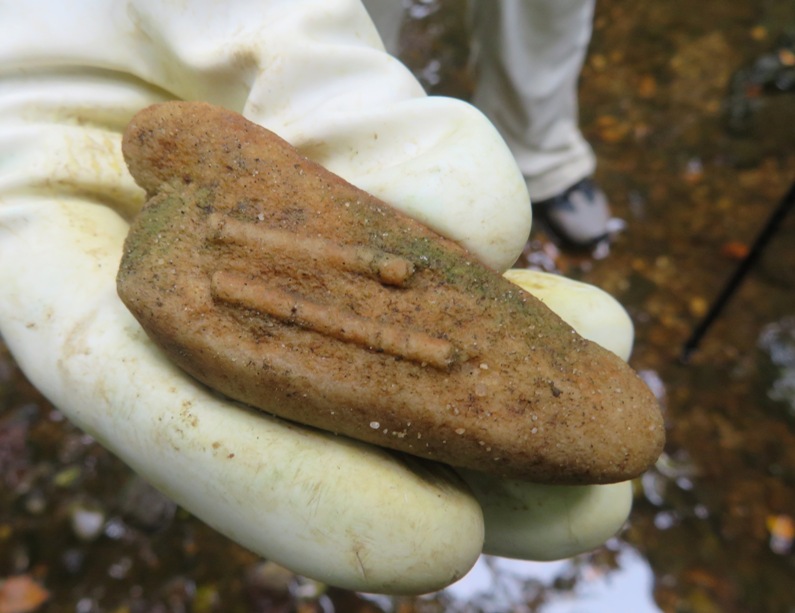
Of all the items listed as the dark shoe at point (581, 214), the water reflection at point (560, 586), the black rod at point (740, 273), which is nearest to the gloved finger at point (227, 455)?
the water reflection at point (560, 586)

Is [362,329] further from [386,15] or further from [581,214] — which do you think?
[581,214]

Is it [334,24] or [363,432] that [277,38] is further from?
[363,432]


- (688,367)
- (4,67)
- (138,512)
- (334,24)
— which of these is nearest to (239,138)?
(334,24)

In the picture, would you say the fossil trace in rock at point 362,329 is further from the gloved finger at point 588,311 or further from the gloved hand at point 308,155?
the gloved finger at point 588,311

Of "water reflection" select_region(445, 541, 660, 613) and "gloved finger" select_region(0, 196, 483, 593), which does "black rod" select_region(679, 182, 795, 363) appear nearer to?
"water reflection" select_region(445, 541, 660, 613)

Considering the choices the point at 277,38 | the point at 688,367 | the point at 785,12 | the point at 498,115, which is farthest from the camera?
the point at 785,12

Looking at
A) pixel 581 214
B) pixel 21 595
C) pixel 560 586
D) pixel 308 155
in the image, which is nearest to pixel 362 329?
pixel 308 155

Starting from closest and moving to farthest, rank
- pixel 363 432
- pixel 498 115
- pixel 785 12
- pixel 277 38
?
pixel 363 432
pixel 277 38
pixel 498 115
pixel 785 12
